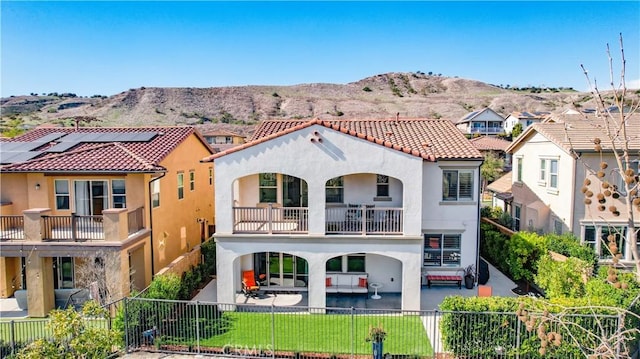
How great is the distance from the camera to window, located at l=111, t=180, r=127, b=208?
699 inches

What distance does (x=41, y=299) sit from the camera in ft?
52.5

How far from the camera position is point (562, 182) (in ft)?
68.6

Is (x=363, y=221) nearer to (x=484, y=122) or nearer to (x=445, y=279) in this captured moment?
(x=445, y=279)

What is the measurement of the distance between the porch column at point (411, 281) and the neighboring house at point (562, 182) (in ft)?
27.8

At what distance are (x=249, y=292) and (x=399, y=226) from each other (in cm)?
753

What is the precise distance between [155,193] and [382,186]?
35.7 feet

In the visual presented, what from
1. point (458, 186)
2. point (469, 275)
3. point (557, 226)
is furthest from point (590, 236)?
point (458, 186)

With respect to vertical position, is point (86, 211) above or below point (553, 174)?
below

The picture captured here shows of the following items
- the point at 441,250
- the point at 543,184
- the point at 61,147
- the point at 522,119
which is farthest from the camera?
the point at 522,119

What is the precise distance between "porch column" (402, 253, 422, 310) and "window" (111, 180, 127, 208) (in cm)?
1271

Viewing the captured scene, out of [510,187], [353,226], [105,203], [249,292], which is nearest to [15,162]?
[105,203]

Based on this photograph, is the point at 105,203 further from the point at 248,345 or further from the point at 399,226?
the point at 399,226

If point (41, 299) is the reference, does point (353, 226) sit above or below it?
above

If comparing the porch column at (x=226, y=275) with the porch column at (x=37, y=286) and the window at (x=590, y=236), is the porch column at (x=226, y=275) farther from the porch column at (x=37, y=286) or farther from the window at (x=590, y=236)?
the window at (x=590, y=236)
